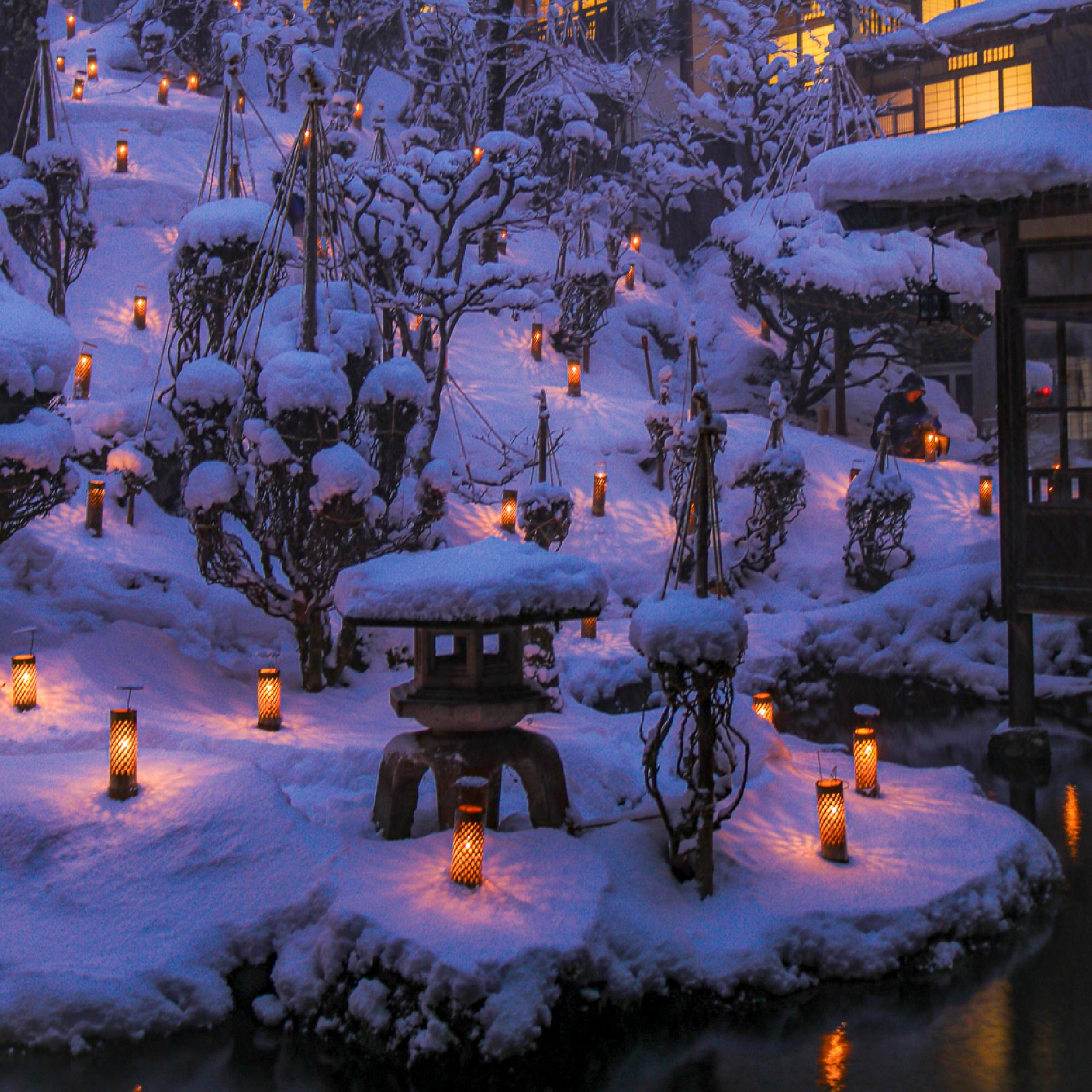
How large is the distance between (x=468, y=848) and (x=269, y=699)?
11.8 ft

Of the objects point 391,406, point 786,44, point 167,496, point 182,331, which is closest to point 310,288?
point 391,406

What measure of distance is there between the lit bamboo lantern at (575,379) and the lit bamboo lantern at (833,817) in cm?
1276

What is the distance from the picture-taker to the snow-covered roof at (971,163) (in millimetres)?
8320

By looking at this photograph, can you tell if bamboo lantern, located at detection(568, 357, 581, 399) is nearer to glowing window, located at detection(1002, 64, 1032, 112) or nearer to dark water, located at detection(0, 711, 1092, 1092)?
glowing window, located at detection(1002, 64, 1032, 112)

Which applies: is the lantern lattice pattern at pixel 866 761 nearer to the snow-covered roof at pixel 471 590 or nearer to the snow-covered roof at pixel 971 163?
the snow-covered roof at pixel 471 590

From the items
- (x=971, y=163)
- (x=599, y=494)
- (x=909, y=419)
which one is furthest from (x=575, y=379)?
(x=971, y=163)

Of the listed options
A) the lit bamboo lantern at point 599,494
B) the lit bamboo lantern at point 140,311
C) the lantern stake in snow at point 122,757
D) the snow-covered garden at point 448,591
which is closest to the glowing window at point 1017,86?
the snow-covered garden at point 448,591

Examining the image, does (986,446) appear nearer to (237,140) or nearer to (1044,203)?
(1044,203)

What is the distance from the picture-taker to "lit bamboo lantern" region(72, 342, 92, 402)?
14.3 meters

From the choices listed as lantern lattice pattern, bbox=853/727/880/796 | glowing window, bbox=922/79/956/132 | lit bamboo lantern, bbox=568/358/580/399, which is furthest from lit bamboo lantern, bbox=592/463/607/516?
glowing window, bbox=922/79/956/132

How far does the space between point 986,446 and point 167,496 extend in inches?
562

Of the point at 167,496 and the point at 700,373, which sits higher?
the point at 700,373

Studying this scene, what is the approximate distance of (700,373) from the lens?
21109 mm

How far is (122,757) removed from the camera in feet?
20.4
